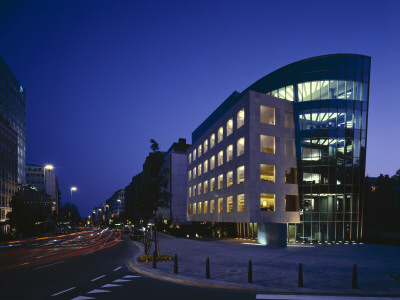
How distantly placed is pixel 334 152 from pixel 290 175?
5.62 m

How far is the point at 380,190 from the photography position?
6334 cm

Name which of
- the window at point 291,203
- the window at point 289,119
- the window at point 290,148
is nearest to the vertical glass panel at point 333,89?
the window at point 289,119

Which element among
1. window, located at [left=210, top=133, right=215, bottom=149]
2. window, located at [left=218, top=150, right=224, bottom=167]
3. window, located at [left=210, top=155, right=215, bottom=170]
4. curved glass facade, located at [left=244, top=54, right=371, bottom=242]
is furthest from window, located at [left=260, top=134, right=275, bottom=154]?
window, located at [left=210, top=155, right=215, bottom=170]

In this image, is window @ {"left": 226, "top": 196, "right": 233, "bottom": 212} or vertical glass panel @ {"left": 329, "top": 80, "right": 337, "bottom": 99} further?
window @ {"left": 226, "top": 196, "right": 233, "bottom": 212}

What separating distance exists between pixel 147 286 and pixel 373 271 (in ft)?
38.1

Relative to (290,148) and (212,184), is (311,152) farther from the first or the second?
(212,184)

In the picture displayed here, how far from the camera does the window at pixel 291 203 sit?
37094 mm

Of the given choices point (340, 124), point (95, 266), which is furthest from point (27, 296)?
point (340, 124)

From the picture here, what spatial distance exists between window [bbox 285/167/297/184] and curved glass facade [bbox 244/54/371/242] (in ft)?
3.20

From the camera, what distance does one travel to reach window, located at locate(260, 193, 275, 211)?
36281mm

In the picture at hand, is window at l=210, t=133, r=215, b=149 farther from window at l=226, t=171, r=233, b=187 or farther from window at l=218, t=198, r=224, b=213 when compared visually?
window at l=218, t=198, r=224, b=213

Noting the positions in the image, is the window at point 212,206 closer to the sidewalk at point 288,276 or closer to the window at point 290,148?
the window at point 290,148

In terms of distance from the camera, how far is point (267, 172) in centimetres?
3681

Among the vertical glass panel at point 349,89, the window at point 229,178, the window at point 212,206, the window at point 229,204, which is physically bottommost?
the window at point 212,206
